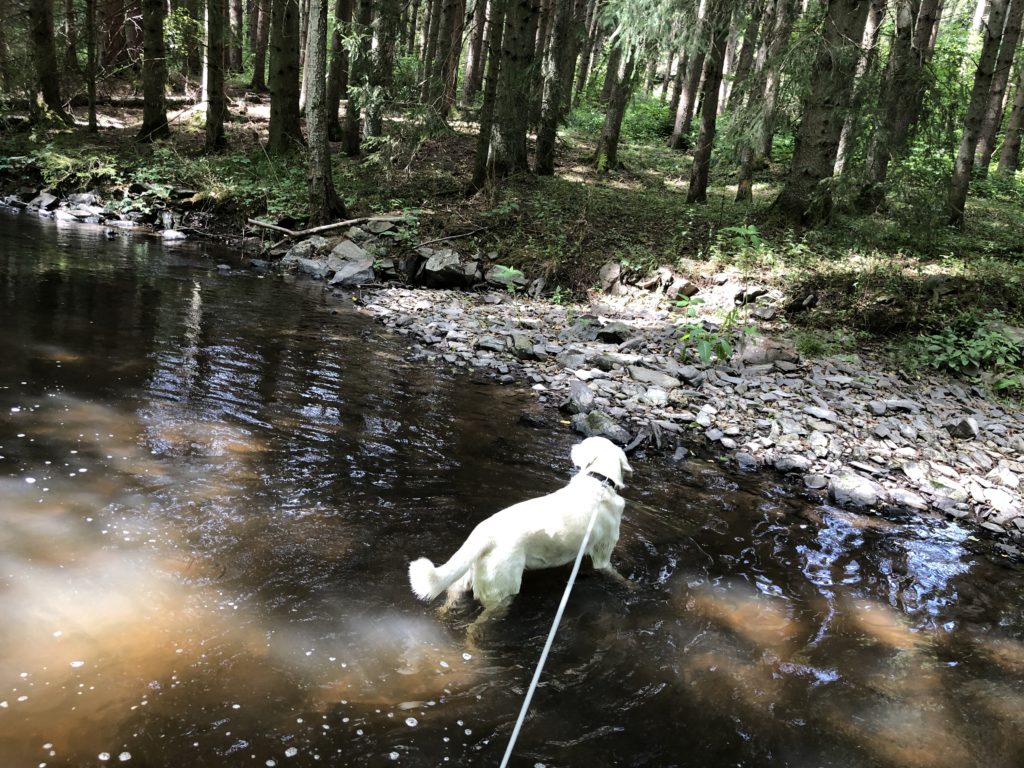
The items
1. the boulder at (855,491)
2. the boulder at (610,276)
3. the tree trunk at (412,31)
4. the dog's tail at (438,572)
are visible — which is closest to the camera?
the dog's tail at (438,572)

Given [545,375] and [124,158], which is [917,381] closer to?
[545,375]

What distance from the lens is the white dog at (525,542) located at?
368cm

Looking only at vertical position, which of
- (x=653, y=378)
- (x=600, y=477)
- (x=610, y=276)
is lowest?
(x=653, y=378)

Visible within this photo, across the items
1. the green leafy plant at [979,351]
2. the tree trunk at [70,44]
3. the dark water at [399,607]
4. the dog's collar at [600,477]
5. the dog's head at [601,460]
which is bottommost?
the dark water at [399,607]

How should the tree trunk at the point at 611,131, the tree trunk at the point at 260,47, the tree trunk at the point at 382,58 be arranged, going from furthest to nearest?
the tree trunk at the point at 260,47
the tree trunk at the point at 611,131
the tree trunk at the point at 382,58

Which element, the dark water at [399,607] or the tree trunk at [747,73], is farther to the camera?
the tree trunk at [747,73]

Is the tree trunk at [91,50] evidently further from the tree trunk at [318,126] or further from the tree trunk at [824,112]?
the tree trunk at [824,112]

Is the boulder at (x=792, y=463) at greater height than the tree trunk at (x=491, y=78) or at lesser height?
lesser

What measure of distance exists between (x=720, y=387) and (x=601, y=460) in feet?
15.5

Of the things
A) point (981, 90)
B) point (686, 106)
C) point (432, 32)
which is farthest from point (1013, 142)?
point (432, 32)

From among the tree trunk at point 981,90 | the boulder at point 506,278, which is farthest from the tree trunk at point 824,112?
the boulder at point 506,278

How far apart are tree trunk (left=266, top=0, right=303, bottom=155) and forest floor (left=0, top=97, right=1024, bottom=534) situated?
0.80m

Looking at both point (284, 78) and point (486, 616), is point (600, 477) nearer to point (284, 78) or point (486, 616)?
point (486, 616)

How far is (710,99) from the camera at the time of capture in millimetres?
14336
